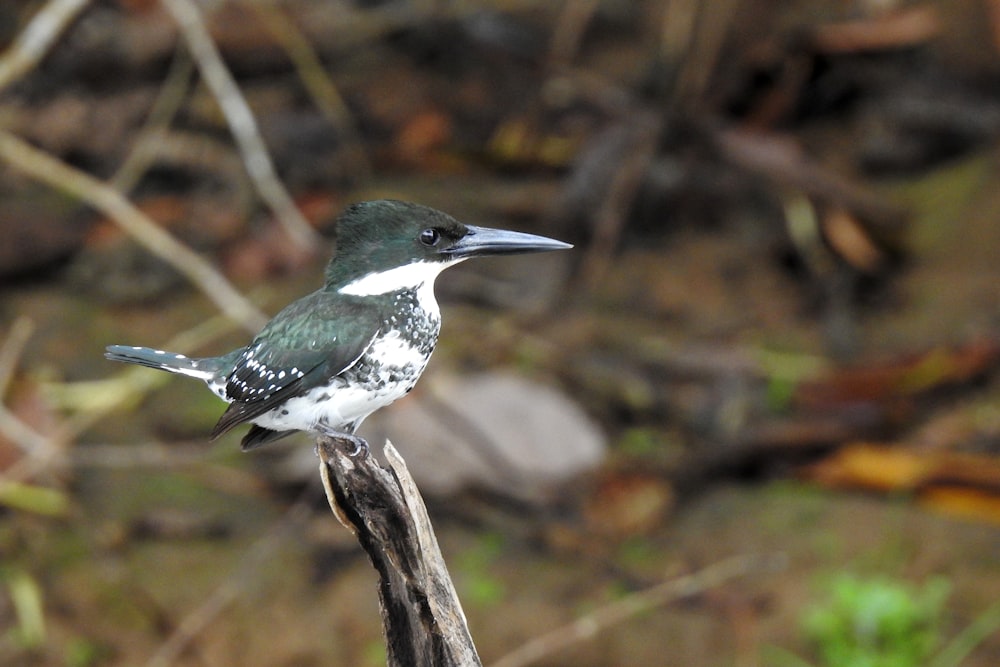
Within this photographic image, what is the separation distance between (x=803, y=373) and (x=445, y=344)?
169cm

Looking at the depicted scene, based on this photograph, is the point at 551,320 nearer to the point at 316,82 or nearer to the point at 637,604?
the point at 637,604

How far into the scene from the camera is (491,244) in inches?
102

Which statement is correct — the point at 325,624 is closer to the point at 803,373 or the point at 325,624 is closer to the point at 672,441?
the point at 672,441

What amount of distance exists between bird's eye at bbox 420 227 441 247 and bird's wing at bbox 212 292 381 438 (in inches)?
7.5

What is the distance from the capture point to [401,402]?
5109 mm

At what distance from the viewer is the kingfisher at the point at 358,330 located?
2512 mm

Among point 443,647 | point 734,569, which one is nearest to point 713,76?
point 734,569

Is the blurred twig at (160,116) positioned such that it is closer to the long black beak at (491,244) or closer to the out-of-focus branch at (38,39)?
the out-of-focus branch at (38,39)

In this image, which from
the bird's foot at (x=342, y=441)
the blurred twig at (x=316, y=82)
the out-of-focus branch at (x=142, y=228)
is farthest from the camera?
the blurred twig at (x=316, y=82)

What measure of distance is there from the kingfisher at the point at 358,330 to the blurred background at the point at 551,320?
1.57 metres

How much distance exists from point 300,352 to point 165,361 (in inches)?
17.0

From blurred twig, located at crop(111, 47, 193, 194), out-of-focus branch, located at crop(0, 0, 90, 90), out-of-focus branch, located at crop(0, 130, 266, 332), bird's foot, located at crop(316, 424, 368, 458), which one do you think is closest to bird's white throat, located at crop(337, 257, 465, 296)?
bird's foot, located at crop(316, 424, 368, 458)

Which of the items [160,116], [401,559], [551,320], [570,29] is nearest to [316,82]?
[160,116]

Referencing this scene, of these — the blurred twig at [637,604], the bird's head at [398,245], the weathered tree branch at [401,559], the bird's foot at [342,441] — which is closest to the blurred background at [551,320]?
the blurred twig at [637,604]
